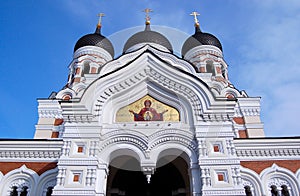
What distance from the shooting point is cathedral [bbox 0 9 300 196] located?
7309 millimetres

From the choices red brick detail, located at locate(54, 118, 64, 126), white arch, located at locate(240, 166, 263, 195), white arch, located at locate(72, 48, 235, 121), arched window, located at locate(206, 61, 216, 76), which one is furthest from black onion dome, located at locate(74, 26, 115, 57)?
white arch, located at locate(240, 166, 263, 195)

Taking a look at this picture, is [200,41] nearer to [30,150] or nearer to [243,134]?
[243,134]

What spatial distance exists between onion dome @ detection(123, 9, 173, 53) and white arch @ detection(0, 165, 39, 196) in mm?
8716

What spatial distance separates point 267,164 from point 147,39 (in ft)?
30.3

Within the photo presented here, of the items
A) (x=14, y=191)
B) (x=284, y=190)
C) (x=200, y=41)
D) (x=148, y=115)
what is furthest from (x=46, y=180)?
(x=200, y=41)

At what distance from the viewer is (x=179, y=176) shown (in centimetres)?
984

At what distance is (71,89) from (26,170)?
21.8 feet

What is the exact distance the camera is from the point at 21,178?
8.59m

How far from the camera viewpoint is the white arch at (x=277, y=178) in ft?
27.1

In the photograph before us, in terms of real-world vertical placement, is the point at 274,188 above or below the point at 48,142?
below

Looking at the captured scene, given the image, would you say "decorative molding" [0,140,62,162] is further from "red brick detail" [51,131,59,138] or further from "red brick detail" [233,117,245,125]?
"red brick detail" [233,117,245,125]

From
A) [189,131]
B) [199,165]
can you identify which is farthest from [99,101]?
[199,165]

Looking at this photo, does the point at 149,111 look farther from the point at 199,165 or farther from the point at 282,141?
the point at 282,141

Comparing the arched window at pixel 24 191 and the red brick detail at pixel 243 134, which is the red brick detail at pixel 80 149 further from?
the red brick detail at pixel 243 134
